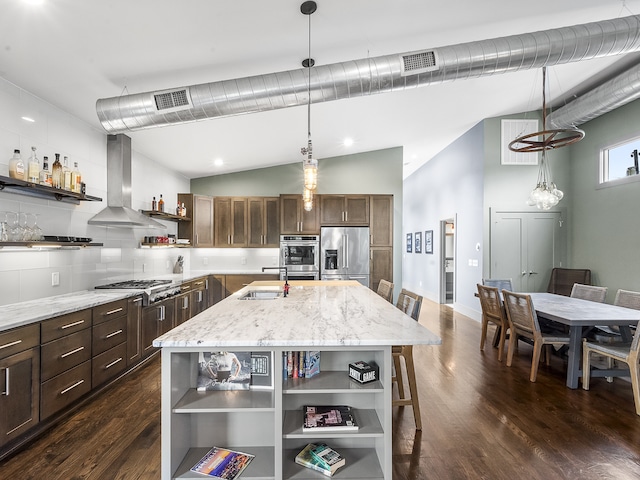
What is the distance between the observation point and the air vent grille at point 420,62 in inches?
112

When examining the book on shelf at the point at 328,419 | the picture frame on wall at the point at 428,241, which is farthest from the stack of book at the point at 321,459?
the picture frame on wall at the point at 428,241

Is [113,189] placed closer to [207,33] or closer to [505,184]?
[207,33]

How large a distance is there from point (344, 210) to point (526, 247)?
328 centimetres

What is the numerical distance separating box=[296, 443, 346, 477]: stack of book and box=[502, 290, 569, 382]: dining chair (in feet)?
8.53

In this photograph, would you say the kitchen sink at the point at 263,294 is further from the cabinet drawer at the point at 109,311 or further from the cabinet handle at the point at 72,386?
the cabinet handle at the point at 72,386

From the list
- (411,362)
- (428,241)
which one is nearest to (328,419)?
(411,362)

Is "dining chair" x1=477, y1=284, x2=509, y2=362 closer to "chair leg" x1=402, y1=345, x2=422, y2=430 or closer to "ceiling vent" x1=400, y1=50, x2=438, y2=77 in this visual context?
"chair leg" x1=402, y1=345, x2=422, y2=430

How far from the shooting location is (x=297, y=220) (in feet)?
20.5

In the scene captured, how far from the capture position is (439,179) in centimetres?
802

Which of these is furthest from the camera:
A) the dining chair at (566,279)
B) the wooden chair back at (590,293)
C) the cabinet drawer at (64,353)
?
the dining chair at (566,279)

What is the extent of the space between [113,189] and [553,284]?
269 inches

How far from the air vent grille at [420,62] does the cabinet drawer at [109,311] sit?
3334 millimetres

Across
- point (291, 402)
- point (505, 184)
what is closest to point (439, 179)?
point (505, 184)

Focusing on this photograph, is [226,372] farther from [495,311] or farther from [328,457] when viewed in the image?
[495,311]
